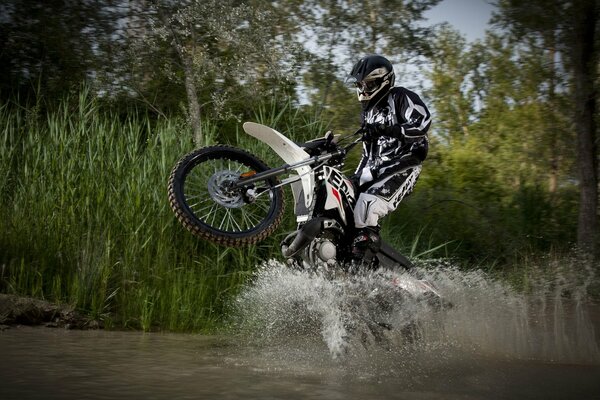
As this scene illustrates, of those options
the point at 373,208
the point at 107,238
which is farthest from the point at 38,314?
the point at 373,208

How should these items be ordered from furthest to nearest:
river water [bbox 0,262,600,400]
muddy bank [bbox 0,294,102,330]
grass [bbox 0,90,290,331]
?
grass [bbox 0,90,290,331] → muddy bank [bbox 0,294,102,330] → river water [bbox 0,262,600,400]

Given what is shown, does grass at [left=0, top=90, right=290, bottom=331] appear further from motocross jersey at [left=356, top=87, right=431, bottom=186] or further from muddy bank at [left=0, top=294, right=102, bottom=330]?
motocross jersey at [left=356, top=87, right=431, bottom=186]

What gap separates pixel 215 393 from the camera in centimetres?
421

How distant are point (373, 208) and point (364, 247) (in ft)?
1.10

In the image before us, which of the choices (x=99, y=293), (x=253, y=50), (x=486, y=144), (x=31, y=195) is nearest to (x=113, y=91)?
(x=253, y=50)

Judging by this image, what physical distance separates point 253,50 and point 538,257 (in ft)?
18.0

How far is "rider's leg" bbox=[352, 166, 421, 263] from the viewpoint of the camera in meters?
6.07

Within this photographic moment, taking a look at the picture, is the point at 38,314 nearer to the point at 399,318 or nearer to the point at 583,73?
the point at 399,318

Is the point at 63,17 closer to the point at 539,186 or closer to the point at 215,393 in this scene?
the point at 539,186

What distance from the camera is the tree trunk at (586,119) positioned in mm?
11031

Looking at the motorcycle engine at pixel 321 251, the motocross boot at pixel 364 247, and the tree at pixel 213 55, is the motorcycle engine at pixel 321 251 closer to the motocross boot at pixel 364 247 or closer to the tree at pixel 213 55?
the motocross boot at pixel 364 247

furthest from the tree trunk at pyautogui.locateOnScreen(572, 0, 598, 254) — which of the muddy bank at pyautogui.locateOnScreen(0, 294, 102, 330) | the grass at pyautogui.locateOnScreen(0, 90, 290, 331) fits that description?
the muddy bank at pyautogui.locateOnScreen(0, 294, 102, 330)

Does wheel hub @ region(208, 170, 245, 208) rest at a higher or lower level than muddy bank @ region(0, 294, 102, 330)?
higher

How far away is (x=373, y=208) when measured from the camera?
20.1 feet
